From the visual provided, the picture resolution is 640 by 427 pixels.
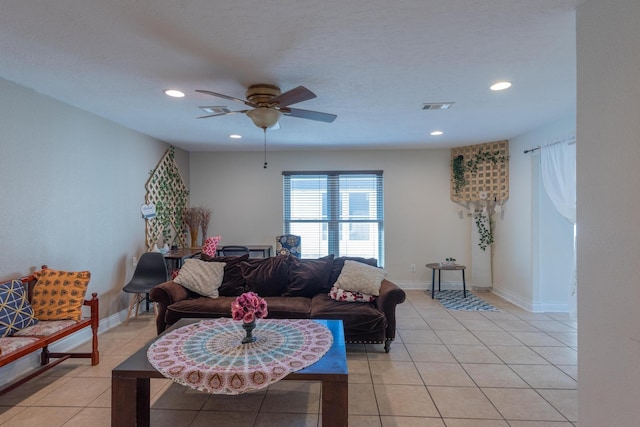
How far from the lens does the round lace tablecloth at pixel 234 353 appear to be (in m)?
1.80

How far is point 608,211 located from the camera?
5.15ft

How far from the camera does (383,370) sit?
2.92 metres

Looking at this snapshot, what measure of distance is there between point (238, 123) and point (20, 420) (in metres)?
3.28

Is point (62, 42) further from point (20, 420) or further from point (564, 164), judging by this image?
point (564, 164)

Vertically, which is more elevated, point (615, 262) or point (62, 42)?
point (62, 42)

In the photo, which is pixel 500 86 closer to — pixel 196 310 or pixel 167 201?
pixel 196 310

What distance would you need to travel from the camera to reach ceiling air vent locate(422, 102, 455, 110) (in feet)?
11.0

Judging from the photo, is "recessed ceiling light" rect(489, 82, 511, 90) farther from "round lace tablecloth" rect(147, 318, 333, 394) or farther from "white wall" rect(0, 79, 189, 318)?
"white wall" rect(0, 79, 189, 318)

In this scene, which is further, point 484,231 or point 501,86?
point 484,231

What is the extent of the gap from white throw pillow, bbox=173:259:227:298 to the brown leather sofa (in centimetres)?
7

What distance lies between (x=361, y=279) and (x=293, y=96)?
2.00 metres

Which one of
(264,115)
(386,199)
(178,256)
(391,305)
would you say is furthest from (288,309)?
(386,199)

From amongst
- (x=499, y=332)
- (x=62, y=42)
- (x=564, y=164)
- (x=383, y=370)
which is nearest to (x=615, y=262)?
(x=383, y=370)

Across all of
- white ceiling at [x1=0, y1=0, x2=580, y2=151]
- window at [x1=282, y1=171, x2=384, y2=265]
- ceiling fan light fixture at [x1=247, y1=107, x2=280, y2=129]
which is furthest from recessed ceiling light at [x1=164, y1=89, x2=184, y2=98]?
window at [x1=282, y1=171, x2=384, y2=265]
